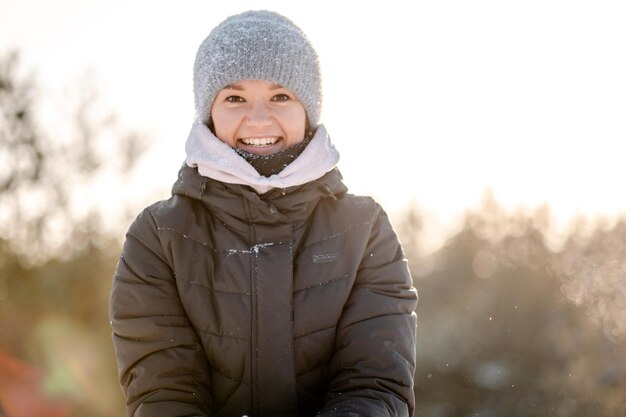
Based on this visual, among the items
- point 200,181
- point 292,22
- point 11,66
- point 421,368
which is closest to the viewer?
point 200,181

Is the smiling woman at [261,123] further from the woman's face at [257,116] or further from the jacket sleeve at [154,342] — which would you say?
the jacket sleeve at [154,342]

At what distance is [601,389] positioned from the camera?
208 inches

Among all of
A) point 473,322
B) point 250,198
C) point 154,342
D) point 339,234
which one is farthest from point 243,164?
point 473,322

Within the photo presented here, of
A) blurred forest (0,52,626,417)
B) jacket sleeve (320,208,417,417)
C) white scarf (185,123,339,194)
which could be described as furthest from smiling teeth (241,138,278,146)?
blurred forest (0,52,626,417)

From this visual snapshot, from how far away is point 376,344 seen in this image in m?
2.52

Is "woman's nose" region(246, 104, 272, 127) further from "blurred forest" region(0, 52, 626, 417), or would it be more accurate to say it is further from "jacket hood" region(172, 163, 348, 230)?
"blurred forest" region(0, 52, 626, 417)

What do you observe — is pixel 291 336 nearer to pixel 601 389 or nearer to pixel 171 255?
pixel 171 255

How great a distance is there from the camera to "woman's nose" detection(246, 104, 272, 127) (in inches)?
104

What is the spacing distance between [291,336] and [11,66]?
8.42 m

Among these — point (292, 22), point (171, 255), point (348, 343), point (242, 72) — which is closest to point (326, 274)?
point (348, 343)

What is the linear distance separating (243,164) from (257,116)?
0.61ft

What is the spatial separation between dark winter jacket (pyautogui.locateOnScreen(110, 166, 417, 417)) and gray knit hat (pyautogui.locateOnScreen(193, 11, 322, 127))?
0.32 metres

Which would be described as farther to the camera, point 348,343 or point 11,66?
point 11,66

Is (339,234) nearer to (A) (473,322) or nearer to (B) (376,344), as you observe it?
(B) (376,344)
